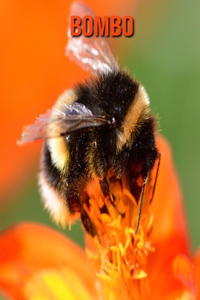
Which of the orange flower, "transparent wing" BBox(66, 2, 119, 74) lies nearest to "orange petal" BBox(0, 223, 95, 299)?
the orange flower

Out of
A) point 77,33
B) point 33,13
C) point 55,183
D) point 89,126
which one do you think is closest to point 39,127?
point 89,126

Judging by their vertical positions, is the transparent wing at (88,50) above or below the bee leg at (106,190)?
above

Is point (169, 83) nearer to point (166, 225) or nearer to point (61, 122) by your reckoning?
point (166, 225)

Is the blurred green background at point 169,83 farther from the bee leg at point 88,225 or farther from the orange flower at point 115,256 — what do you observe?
the bee leg at point 88,225

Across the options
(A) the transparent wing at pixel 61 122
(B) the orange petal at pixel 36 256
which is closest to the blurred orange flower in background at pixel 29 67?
(B) the orange petal at pixel 36 256

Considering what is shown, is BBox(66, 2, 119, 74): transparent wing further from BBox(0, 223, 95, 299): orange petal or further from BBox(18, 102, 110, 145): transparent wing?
BBox(0, 223, 95, 299): orange petal

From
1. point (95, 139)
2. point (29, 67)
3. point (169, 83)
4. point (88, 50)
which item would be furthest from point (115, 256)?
point (29, 67)

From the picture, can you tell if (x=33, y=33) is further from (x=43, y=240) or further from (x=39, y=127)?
(x=39, y=127)
